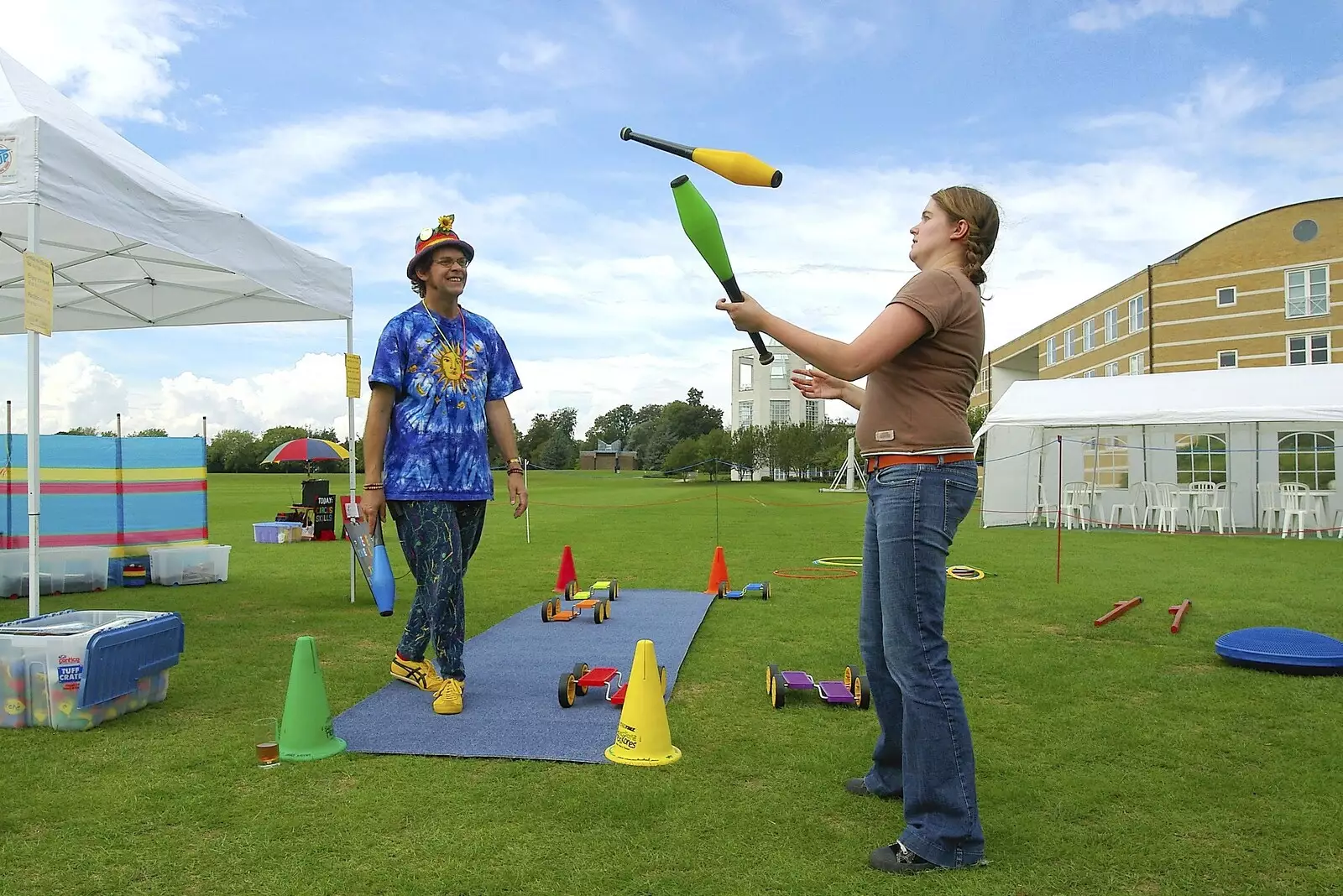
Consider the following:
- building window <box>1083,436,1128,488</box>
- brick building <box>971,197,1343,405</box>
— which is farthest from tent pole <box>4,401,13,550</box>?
brick building <box>971,197,1343,405</box>

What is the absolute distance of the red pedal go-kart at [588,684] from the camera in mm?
4680

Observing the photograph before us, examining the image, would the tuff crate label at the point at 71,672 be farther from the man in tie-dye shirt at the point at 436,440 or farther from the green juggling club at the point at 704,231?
the green juggling club at the point at 704,231

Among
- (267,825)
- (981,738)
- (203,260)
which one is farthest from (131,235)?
(981,738)

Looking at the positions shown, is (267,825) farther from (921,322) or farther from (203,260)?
(203,260)

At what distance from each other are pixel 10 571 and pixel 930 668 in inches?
377

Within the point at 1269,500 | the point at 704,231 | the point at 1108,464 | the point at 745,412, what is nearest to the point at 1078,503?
the point at 1269,500

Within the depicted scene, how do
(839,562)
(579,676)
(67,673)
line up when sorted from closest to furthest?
(67,673) < (579,676) < (839,562)

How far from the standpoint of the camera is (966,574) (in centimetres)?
1048

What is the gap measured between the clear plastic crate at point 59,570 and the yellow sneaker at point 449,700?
6.71 m

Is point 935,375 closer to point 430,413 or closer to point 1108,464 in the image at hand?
point 430,413

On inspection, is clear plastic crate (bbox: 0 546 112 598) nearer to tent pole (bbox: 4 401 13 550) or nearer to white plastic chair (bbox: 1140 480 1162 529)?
tent pole (bbox: 4 401 13 550)

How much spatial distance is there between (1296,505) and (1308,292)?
28.5 m

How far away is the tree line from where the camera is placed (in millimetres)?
53250

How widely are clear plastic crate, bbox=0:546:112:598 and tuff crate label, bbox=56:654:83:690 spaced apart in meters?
5.71
